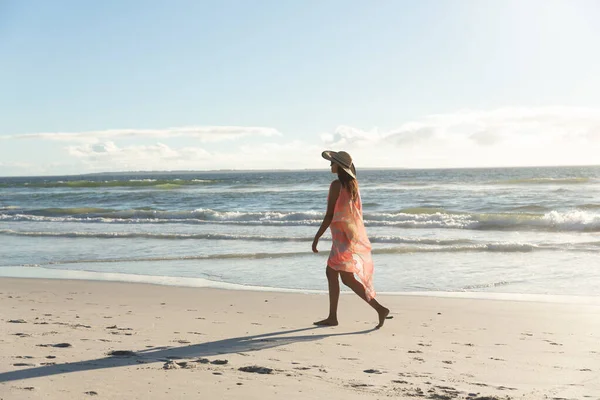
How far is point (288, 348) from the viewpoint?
515 cm

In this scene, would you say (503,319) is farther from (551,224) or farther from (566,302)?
(551,224)

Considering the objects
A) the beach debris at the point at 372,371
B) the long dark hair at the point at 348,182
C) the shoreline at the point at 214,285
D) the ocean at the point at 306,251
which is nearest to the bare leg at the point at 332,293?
the long dark hair at the point at 348,182

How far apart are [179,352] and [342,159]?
2221mm

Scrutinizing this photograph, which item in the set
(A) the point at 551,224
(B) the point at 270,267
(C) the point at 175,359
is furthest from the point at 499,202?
(C) the point at 175,359

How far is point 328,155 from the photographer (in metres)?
5.93

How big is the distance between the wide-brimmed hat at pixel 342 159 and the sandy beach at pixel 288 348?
149 centimetres

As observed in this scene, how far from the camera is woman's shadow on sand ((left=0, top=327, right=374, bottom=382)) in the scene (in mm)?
4191

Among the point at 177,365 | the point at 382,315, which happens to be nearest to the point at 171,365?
the point at 177,365

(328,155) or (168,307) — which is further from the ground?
(328,155)

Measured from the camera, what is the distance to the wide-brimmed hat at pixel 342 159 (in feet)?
Answer: 19.1

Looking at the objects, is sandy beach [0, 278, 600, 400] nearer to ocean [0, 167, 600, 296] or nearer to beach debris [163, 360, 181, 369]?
beach debris [163, 360, 181, 369]

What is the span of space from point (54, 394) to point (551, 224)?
1621 centimetres

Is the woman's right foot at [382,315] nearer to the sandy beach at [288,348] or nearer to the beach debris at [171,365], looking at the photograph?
the sandy beach at [288,348]

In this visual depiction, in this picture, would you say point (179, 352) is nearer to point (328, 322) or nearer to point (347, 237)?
point (328, 322)
